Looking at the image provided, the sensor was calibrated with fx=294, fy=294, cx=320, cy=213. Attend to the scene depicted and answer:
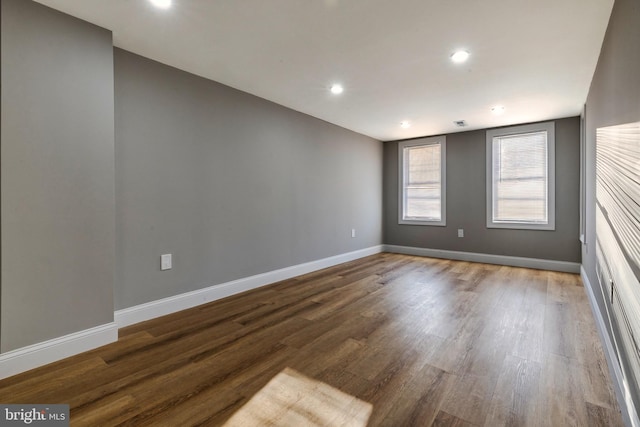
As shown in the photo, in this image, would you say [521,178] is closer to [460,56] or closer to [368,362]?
[460,56]

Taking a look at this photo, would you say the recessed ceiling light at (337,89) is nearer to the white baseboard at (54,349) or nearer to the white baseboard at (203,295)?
the white baseboard at (203,295)

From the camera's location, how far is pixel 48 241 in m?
1.90

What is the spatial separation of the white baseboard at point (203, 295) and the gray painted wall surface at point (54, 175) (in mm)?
298

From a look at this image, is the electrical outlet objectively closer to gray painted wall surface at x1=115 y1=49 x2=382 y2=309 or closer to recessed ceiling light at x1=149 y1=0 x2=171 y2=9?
gray painted wall surface at x1=115 y1=49 x2=382 y2=309

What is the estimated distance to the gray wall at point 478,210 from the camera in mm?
4305

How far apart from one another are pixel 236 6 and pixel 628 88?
2.28 meters

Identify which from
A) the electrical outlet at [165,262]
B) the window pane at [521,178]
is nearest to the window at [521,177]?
the window pane at [521,178]

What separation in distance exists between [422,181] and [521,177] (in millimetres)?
1603

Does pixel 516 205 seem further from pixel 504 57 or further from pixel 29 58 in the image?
pixel 29 58

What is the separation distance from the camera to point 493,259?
495cm

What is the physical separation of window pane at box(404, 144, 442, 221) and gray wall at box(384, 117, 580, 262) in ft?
0.70

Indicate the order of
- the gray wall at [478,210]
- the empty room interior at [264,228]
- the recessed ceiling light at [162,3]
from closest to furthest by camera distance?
the empty room interior at [264,228] < the recessed ceiling light at [162,3] < the gray wall at [478,210]

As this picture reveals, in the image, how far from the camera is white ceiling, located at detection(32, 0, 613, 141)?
75.9 inches

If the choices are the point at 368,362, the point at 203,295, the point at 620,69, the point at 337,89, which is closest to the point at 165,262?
the point at 203,295
